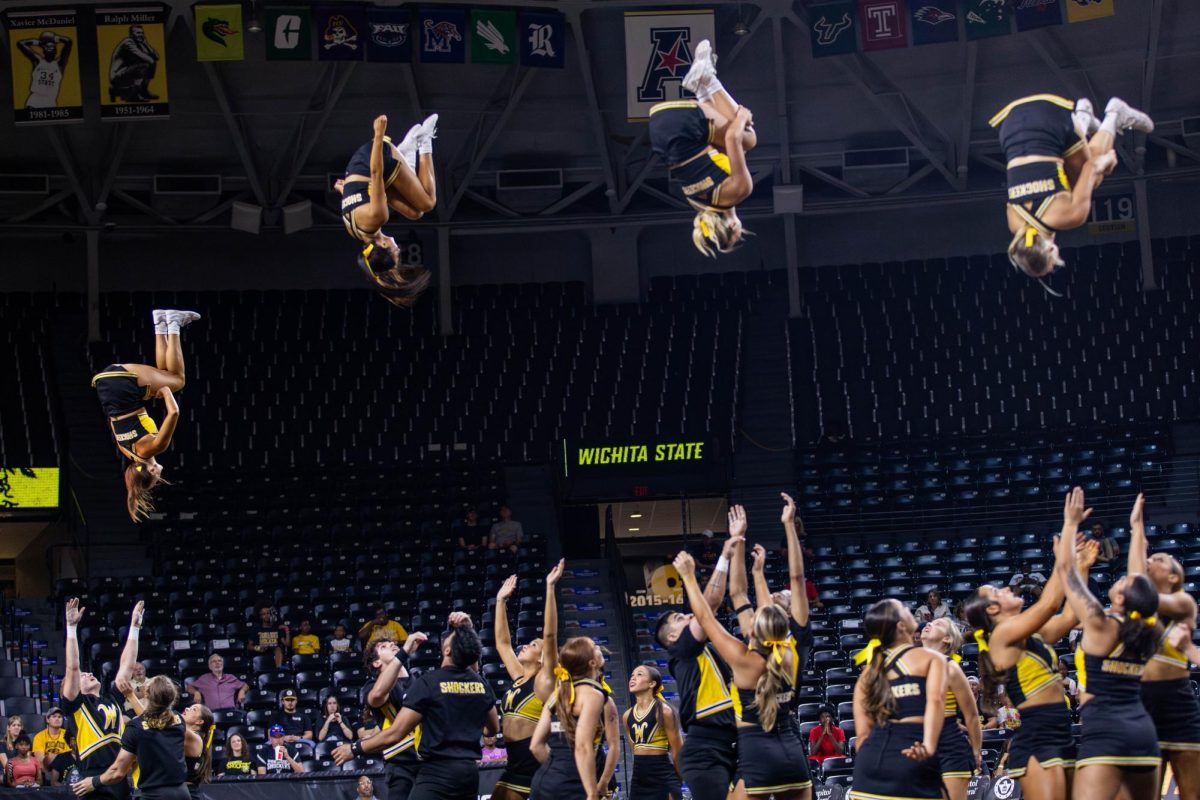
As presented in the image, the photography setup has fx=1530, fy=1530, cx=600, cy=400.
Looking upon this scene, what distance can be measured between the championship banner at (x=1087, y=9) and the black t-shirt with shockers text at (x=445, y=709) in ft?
45.8

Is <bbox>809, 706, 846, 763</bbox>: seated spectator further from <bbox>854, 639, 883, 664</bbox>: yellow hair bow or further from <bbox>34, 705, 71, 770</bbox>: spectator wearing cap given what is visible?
<bbox>854, 639, 883, 664</bbox>: yellow hair bow

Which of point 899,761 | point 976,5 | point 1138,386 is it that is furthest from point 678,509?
point 899,761

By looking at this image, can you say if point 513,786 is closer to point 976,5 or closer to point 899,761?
point 899,761

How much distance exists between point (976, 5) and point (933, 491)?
293 inches

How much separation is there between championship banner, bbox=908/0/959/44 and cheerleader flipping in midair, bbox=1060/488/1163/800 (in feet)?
43.1

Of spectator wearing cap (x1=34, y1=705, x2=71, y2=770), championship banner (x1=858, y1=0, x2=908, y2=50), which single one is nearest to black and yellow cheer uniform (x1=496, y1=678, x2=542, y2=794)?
spectator wearing cap (x1=34, y1=705, x2=71, y2=770)

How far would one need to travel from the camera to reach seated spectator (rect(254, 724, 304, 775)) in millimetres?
16578

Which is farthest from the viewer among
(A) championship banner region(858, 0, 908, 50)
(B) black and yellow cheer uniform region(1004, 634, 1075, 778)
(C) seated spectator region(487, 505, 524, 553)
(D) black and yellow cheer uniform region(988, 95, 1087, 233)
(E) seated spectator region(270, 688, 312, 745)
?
(C) seated spectator region(487, 505, 524, 553)

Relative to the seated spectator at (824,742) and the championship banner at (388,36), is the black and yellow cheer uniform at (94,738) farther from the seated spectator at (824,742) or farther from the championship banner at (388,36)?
the championship banner at (388,36)

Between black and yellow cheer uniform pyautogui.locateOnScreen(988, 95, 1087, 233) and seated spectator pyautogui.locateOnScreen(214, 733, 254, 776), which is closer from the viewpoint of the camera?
black and yellow cheer uniform pyautogui.locateOnScreen(988, 95, 1087, 233)

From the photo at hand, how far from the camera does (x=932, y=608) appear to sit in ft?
65.2

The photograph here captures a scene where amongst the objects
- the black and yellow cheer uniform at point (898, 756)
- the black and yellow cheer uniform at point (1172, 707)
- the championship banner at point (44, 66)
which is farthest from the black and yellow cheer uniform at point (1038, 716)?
the championship banner at point (44, 66)

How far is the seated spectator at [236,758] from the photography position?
1627 centimetres

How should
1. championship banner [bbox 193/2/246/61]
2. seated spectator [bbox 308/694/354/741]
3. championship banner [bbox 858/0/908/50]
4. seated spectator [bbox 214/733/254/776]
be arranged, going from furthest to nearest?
championship banner [bbox 858/0/908/50], championship banner [bbox 193/2/246/61], seated spectator [bbox 308/694/354/741], seated spectator [bbox 214/733/254/776]
